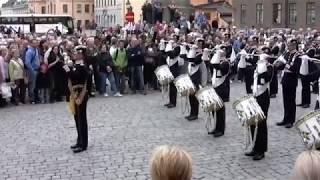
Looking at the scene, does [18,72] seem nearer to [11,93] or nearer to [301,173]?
[11,93]

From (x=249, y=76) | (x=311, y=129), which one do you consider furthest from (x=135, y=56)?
(x=311, y=129)

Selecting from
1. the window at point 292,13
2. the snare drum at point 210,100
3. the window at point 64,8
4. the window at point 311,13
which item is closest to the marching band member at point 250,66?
the snare drum at point 210,100

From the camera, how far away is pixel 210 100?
11523 millimetres

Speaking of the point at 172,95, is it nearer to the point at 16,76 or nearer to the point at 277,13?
the point at 16,76

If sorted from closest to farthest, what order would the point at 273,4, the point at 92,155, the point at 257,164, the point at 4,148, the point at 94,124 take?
the point at 257,164 → the point at 92,155 → the point at 4,148 → the point at 94,124 → the point at 273,4

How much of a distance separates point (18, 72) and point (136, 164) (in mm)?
8623

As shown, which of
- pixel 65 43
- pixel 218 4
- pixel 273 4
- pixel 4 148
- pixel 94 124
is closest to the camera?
pixel 4 148

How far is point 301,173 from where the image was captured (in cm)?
347

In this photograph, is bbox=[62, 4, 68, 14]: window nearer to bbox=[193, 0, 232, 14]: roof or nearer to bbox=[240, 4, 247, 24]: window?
bbox=[193, 0, 232, 14]: roof

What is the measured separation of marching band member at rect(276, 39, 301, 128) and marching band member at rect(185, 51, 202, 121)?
2010 mm

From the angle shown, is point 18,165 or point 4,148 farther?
point 4,148

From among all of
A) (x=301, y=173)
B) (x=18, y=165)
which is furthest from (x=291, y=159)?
(x=301, y=173)

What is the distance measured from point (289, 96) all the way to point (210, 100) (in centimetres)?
279

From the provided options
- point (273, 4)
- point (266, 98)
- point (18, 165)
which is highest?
point (273, 4)
